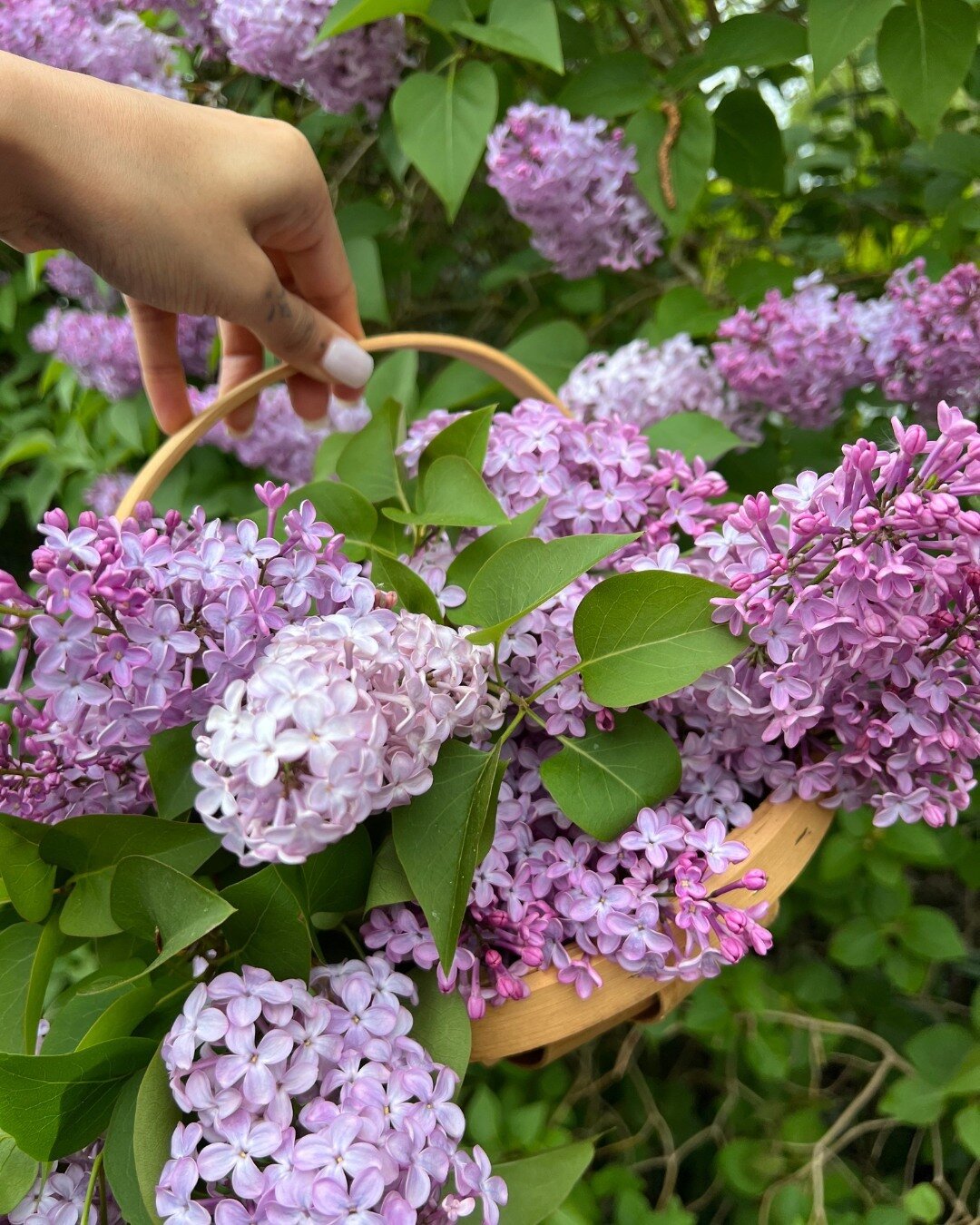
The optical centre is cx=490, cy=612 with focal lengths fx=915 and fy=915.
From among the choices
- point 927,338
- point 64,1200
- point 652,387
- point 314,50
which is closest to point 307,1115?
point 64,1200

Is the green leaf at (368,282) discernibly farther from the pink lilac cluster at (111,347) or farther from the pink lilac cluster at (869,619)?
the pink lilac cluster at (869,619)

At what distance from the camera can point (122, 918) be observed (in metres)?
0.51

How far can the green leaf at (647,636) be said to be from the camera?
19.4 inches

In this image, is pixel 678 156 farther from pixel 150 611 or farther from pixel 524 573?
pixel 150 611

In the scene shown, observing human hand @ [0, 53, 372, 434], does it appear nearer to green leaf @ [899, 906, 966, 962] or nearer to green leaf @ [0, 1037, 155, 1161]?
green leaf @ [0, 1037, 155, 1161]

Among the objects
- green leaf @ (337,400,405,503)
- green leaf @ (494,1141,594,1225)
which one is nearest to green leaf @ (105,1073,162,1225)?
green leaf @ (494,1141,594,1225)

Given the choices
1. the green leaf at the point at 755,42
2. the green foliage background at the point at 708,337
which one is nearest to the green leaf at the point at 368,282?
the green foliage background at the point at 708,337

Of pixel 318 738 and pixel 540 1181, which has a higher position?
pixel 318 738

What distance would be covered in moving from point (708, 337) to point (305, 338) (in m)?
0.54

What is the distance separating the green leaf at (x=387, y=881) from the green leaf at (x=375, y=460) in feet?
0.99

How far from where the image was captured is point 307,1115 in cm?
44

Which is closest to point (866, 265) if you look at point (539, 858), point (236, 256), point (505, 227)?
point (505, 227)

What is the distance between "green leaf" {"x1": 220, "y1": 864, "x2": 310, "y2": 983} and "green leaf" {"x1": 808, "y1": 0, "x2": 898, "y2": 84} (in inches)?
30.4

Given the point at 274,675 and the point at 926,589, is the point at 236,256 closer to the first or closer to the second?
the point at 274,675
